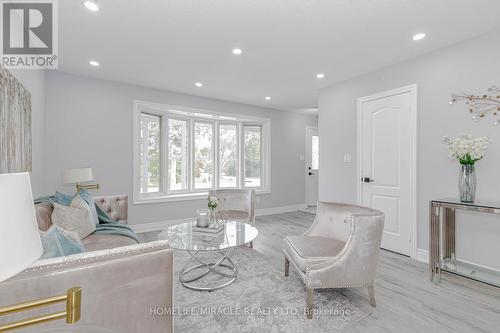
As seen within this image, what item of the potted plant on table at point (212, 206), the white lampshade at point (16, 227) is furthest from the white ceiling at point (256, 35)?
the white lampshade at point (16, 227)

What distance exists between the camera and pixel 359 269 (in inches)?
75.5

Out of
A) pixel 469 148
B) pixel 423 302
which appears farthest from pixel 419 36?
pixel 423 302

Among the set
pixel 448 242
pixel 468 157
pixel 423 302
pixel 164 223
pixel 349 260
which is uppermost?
pixel 468 157

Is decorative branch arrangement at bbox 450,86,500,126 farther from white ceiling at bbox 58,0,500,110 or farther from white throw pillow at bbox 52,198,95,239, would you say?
white throw pillow at bbox 52,198,95,239

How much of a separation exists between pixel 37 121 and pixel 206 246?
2810mm

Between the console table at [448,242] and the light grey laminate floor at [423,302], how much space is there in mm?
98

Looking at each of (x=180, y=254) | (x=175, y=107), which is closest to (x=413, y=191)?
(x=180, y=254)

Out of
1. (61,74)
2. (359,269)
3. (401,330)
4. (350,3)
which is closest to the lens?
(401,330)

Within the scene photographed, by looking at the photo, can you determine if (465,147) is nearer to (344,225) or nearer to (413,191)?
(413,191)

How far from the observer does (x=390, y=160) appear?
3.33 meters

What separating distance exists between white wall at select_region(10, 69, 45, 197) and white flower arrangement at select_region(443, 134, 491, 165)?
4.38m

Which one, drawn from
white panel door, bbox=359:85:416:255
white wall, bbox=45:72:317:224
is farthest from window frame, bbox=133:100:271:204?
white panel door, bbox=359:85:416:255

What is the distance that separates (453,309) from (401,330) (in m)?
0.65

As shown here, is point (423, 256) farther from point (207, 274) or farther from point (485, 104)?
point (207, 274)
